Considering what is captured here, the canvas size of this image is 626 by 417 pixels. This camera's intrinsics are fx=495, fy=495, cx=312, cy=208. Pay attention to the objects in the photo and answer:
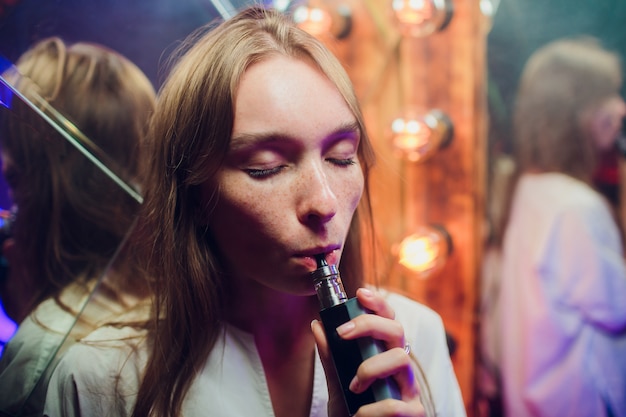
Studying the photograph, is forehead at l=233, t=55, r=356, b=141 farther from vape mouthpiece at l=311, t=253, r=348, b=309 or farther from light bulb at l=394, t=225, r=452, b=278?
light bulb at l=394, t=225, r=452, b=278

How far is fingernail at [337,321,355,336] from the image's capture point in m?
0.54

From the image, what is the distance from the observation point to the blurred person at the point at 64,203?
31.4 inches

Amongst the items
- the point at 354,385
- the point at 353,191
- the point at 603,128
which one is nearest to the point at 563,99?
the point at 603,128

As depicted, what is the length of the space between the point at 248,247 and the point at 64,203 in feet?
1.33

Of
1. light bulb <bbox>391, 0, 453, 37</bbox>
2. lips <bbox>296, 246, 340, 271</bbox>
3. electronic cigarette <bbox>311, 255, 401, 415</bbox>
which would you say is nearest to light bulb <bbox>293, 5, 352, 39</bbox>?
light bulb <bbox>391, 0, 453, 37</bbox>

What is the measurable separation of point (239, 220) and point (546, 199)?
0.93 meters

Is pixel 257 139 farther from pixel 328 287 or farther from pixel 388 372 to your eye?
pixel 388 372

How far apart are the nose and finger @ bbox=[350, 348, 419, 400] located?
189 millimetres

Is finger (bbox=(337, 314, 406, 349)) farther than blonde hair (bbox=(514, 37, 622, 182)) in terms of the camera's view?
No

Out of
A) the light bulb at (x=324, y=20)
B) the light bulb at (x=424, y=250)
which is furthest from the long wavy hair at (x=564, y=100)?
the light bulb at (x=324, y=20)

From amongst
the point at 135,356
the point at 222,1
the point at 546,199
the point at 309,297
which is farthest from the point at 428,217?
the point at 135,356

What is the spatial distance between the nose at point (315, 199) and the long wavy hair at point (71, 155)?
1.43 ft

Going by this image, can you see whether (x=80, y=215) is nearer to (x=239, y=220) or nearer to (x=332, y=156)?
(x=239, y=220)

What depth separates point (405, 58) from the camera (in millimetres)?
1449
